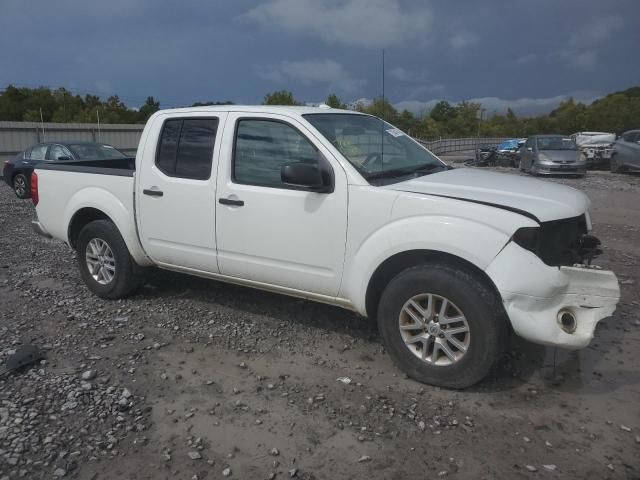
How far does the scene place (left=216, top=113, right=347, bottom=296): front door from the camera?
4047mm

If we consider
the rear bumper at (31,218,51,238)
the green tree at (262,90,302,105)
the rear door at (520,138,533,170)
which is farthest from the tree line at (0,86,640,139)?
the rear bumper at (31,218,51,238)

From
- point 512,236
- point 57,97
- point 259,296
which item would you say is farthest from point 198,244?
point 57,97

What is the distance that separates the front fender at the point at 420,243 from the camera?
11.3ft

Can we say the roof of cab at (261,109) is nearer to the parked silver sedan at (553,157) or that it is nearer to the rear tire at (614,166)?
the parked silver sedan at (553,157)

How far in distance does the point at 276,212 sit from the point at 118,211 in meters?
1.90

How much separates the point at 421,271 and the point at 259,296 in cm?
238

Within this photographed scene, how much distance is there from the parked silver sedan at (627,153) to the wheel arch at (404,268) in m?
17.4

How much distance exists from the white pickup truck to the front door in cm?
1

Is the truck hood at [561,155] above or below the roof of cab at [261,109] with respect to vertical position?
below

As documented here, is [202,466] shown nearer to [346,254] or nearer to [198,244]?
[346,254]

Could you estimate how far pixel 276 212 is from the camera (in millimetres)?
4238

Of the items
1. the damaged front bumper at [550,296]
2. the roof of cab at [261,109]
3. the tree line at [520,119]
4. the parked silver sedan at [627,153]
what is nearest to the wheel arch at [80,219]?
the roof of cab at [261,109]

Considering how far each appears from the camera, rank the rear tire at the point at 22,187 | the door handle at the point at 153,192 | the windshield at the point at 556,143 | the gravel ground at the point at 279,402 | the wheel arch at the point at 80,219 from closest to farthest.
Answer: the gravel ground at the point at 279,402 < the door handle at the point at 153,192 < the wheel arch at the point at 80,219 < the rear tire at the point at 22,187 < the windshield at the point at 556,143

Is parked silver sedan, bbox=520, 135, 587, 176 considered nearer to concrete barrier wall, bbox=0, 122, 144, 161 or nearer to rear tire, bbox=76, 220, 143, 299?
rear tire, bbox=76, 220, 143, 299
